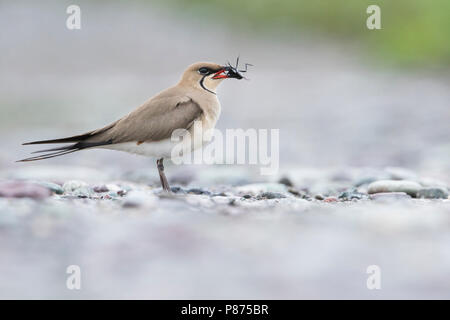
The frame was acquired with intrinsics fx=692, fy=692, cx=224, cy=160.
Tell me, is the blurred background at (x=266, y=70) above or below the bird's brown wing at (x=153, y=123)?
above

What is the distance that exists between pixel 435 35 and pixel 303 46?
4981mm

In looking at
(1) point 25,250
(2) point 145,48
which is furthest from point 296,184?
(2) point 145,48

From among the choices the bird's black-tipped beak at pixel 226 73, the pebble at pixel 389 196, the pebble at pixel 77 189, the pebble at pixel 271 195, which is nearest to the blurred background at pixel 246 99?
the pebble at pixel 389 196

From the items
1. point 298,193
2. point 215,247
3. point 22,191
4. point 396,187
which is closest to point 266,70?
point 298,193

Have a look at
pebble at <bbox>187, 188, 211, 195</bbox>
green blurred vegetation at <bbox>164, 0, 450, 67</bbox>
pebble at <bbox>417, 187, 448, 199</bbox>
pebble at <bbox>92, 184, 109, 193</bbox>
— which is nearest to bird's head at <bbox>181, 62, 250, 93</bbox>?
pebble at <bbox>187, 188, 211, 195</bbox>

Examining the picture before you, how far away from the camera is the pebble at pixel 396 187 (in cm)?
489

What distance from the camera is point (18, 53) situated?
20.1 metres

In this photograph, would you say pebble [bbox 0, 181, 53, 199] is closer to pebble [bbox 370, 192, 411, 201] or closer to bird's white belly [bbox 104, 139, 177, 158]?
bird's white belly [bbox 104, 139, 177, 158]

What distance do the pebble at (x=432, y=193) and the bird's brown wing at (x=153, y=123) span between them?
166cm

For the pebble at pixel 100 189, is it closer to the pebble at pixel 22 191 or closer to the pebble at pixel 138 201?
the pebble at pixel 22 191

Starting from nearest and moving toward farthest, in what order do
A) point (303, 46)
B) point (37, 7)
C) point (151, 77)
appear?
point (151, 77)
point (303, 46)
point (37, 7)

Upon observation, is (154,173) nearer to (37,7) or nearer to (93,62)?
(93,62)

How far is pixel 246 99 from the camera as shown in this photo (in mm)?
14508

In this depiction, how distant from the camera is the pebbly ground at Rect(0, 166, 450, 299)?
112 inches
